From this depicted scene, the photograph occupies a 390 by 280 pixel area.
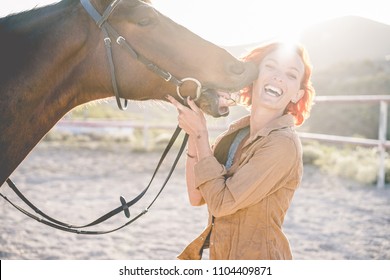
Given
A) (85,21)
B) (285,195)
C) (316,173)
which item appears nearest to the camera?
(285,195)

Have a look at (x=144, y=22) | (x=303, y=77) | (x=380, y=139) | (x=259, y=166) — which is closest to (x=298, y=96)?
(x=303, y=77)

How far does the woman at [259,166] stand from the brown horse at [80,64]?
0.15 meters

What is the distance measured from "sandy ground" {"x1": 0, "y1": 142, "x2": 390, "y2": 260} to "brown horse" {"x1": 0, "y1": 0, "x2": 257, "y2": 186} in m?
2.34

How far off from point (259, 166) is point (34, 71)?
1.16 meters

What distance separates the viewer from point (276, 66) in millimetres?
2172

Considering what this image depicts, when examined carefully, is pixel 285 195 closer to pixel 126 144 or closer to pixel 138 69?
pixel 138 69

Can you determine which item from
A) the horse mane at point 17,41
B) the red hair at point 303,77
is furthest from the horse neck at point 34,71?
the red hair at point 303,77

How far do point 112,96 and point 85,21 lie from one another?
0.42m

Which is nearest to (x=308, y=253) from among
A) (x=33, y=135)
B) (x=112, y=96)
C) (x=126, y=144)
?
(x=112, y=96)

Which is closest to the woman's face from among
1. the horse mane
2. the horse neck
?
the horse neck

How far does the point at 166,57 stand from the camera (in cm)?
231

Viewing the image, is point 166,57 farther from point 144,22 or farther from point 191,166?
point 191,166

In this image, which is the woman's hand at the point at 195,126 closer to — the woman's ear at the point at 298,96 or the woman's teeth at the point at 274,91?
the woman's teeth at the point at 274,91
